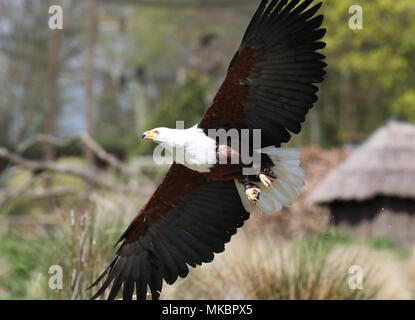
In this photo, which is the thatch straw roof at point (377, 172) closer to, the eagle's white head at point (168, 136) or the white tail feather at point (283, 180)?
the white tail feather at point (283, 180)

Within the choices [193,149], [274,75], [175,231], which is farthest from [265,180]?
[175,231]

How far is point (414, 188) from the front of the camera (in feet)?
35.0

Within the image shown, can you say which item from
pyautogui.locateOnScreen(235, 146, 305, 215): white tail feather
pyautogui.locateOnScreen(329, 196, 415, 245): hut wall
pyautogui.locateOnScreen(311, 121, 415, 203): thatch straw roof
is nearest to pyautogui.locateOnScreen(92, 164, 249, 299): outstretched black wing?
pyautogui.locateOnScreen(235, 146, 305, 215): white tail feather

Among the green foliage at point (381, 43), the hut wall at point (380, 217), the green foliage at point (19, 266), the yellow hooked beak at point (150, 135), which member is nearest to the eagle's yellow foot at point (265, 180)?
the yellow hooked beak at point (150, 135)

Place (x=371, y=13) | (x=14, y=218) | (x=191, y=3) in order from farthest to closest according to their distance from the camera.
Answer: (x=371, y=13), (x=191, y=3), (x=14, y=218)

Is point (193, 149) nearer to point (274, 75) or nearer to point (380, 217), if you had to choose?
point (274, 75)

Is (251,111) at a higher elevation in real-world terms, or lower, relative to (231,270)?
higher

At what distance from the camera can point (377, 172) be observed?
1104 cm

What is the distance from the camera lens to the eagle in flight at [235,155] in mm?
3068

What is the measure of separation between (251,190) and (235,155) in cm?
28

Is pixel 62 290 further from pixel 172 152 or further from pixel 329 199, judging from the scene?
pixel 329 199

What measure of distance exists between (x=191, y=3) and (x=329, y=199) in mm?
6982
